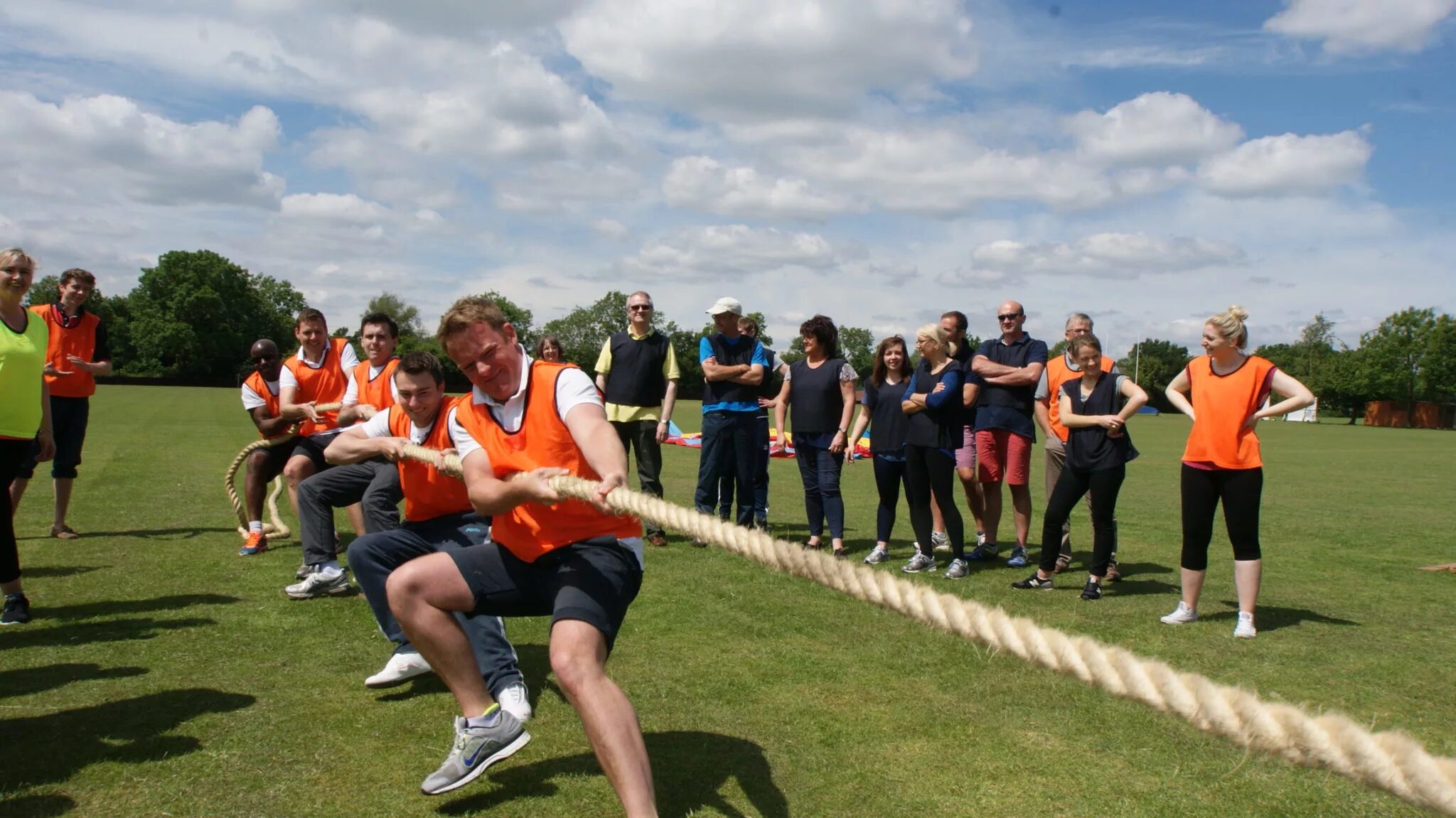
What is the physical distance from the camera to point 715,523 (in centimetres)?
285

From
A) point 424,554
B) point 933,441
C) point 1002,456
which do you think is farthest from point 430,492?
point 1002,456

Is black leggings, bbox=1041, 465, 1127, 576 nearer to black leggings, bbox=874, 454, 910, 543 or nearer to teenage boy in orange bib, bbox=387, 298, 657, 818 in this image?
black leggings, bbox=874, 454, 910, 543

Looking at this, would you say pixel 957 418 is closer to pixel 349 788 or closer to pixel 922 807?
pixel 922 807

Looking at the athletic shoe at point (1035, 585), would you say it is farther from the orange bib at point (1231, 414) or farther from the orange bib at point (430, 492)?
the orange bib at point (430, 492)

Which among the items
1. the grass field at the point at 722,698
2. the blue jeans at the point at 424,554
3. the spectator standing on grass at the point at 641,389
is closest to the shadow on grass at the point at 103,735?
the grass field at the point at 722,698

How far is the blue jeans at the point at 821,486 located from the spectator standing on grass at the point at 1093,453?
5.88ft

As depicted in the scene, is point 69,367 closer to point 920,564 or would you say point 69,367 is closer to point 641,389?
point 641,389

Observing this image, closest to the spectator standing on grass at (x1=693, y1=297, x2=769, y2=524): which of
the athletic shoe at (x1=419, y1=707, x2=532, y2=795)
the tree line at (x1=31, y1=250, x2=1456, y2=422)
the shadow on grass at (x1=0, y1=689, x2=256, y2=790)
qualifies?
the shadow on grass at (x1=0, y1=689, x2=256, y2=790)

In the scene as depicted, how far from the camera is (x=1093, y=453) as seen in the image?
22.5 ft

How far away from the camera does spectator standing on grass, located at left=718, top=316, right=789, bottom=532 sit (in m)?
8.98

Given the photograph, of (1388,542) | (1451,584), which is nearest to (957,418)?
(1451,584)

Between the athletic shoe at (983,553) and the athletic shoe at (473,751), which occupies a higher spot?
the athletic shoe at (473,751)

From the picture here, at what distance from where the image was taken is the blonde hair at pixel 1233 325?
589 cm

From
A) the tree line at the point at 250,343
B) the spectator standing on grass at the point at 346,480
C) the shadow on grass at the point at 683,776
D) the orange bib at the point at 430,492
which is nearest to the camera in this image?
the shadow on grass at the point at 683,776
